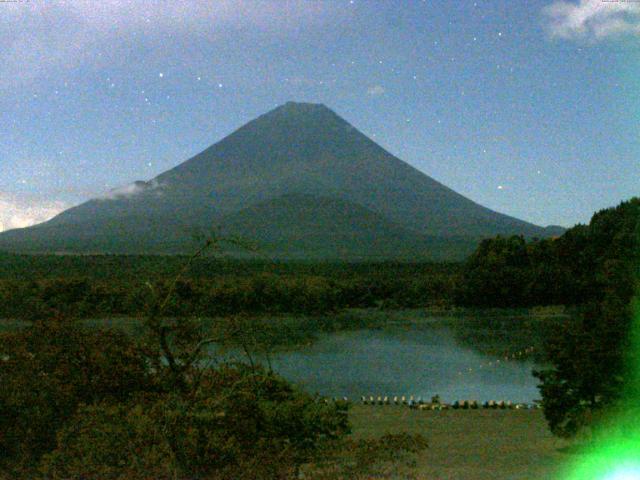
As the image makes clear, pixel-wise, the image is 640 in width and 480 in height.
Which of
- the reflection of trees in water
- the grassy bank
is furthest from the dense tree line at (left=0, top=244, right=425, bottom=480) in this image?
the reflection of trees in water

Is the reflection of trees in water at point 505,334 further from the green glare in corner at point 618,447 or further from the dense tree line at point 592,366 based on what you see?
the green glare in corner at point 618,447

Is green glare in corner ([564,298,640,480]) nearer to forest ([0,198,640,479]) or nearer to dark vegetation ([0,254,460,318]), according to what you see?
forest ([0,198,640,479])

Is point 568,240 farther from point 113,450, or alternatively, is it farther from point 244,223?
Result: point 244,223

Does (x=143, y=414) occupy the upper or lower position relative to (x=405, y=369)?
upper

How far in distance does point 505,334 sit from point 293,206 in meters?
84.9

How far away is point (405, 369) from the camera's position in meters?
20.2

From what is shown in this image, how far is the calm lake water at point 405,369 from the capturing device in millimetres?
16547

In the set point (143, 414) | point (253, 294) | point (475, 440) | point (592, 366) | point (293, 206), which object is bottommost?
point (475, 440)

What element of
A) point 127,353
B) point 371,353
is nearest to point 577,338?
point 127,353

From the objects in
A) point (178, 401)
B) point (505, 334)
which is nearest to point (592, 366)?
point (178, 401)

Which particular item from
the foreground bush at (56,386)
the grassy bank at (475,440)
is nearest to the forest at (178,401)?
the foreground bush at (56,386)

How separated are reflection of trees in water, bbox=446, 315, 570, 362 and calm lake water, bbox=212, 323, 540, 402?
0.54 metres

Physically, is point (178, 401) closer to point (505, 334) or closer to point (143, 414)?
point (143, 414)

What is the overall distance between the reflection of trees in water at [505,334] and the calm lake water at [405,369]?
0.54 meters
